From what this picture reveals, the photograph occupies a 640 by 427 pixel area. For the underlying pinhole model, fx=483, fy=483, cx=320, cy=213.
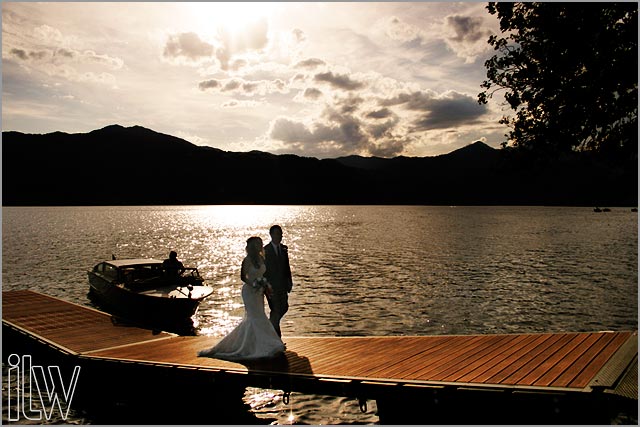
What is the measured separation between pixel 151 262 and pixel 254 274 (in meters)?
18.5

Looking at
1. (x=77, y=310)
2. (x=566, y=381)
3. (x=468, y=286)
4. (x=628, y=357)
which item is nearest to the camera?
(x=566, y=381)

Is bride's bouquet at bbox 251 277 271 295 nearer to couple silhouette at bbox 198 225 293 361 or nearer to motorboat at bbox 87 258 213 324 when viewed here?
couple silhouette at bbox 198 225 293 361

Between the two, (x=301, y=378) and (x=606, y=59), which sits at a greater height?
(x=606, y=59)

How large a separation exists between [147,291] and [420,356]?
18.5 meters

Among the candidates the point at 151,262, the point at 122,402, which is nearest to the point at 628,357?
the point at 122,402

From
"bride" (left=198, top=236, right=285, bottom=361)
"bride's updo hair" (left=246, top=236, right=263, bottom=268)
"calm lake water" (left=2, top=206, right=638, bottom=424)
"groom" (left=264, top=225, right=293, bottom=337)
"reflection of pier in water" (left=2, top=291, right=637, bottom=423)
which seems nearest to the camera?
"reflection of pier in water" (left=2, top=291, right=637, bottom=423)

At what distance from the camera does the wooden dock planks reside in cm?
1025

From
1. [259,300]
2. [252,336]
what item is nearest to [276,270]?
[259,300]

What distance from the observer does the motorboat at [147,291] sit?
24.8m

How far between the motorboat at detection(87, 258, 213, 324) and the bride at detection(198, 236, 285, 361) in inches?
456

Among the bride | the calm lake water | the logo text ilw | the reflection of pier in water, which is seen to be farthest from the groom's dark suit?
the logo text ilw

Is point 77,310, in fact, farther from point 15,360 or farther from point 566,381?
point 566,381

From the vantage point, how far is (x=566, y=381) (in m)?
9.48

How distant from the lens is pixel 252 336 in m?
13.2
